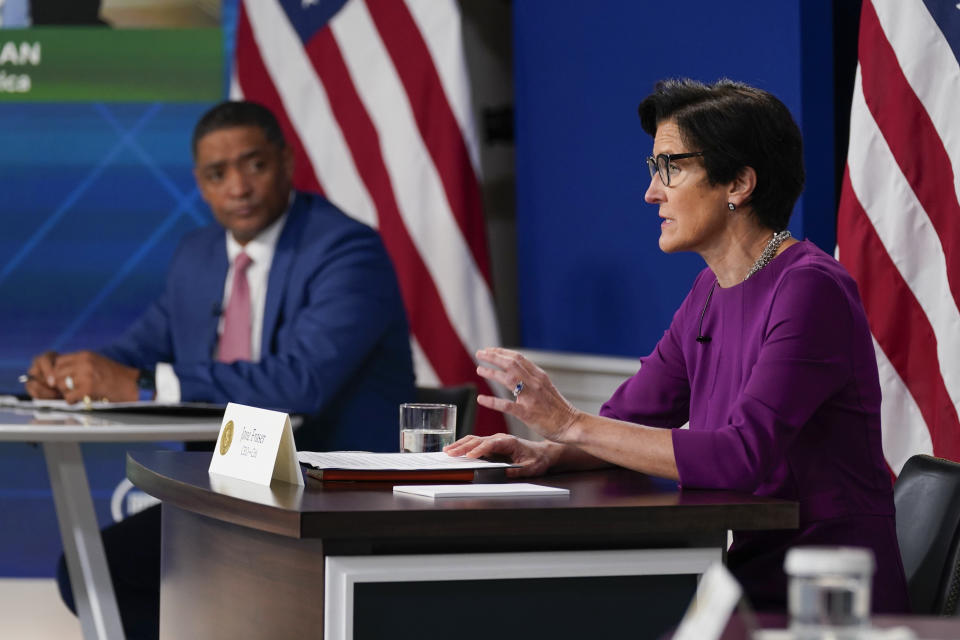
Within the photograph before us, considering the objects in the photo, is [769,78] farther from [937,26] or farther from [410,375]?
[410,375]

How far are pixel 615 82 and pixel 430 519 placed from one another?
2375 mm

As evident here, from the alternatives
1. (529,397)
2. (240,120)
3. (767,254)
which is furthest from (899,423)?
(240,120)

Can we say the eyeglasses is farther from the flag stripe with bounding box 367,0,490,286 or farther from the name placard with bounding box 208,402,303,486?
the flag stripe with bounding box 367,0,490,286

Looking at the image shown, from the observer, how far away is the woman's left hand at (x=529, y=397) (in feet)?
6.25

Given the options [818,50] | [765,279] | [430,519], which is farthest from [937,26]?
[430,519]

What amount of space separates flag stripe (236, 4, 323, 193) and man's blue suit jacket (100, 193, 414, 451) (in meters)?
0.72

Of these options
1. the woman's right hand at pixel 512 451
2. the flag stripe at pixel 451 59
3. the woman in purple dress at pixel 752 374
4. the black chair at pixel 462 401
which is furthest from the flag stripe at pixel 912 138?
the flag stripe at pixel 451 59

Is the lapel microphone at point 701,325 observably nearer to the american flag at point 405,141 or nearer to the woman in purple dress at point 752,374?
the woman in purple dress at point 752,374

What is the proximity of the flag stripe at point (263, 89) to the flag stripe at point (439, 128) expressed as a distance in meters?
0.44

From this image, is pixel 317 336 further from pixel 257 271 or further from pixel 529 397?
pixel 529 397

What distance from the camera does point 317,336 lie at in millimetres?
3414

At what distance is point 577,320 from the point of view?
4047 mm

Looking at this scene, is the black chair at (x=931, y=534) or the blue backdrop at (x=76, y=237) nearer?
the black chair at (x=931, y=534)

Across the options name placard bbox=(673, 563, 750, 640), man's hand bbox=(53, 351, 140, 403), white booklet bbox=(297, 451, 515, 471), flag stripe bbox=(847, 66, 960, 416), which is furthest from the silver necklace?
man's hand bbox=(53, 351, 140, 403)
